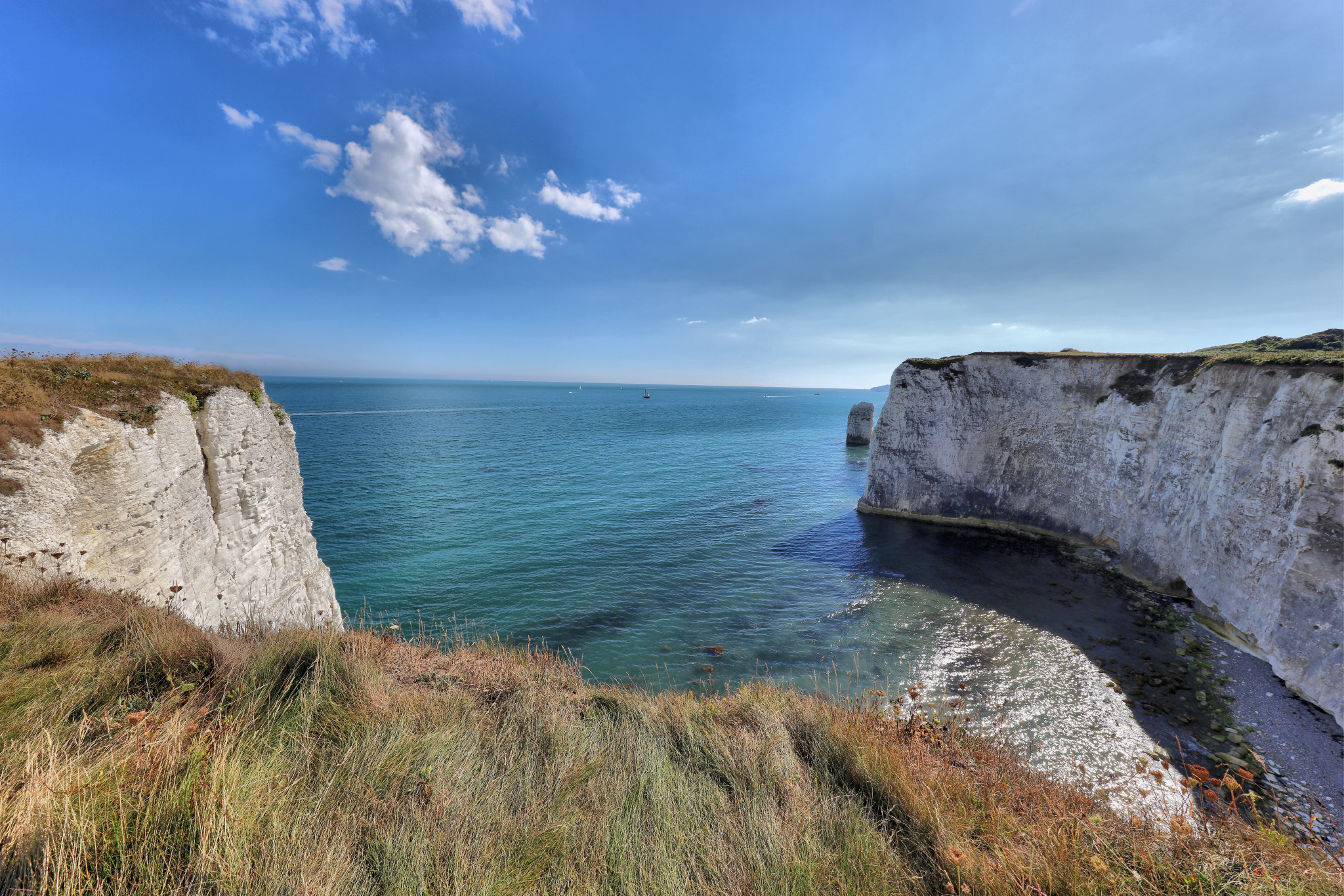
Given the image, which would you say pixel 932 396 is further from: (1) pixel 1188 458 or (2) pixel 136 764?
(2) pixel 136 764

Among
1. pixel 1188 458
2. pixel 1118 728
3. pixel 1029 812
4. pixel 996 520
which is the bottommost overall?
pixel 1118 728

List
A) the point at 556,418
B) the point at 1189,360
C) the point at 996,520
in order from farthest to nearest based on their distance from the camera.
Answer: the point at 556,418 < the point at 996,520 < the point at 1189,360

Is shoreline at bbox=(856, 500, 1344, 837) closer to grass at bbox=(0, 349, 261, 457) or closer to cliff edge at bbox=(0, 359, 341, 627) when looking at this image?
cliff edge at bbox=(0, 359, 341, 627)

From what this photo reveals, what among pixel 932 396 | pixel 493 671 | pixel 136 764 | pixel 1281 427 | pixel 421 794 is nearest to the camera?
pixel 136 764

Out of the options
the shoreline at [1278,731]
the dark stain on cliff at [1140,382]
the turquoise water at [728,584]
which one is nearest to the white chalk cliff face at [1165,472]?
the dark stain on cliff at [1140,382]

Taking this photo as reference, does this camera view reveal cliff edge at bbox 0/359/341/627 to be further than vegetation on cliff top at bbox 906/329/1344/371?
No

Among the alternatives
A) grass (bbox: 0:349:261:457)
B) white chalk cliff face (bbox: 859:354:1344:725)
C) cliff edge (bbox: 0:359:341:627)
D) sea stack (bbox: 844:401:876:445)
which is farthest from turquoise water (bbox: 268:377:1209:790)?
sea stack (bbox: 844:401:876:445)

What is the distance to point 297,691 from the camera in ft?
18.0

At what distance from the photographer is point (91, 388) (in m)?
8.41

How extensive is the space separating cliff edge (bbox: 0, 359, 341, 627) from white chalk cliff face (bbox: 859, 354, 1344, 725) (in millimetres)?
23652

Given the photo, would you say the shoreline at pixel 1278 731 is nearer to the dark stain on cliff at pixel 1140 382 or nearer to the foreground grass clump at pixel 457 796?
the foreground grass clump at pixel 457 796

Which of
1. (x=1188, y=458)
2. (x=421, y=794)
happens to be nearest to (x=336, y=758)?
(x=421, y=794)

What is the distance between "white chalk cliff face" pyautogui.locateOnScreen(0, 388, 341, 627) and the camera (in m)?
7.12

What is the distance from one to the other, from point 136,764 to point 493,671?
15.4 feet
